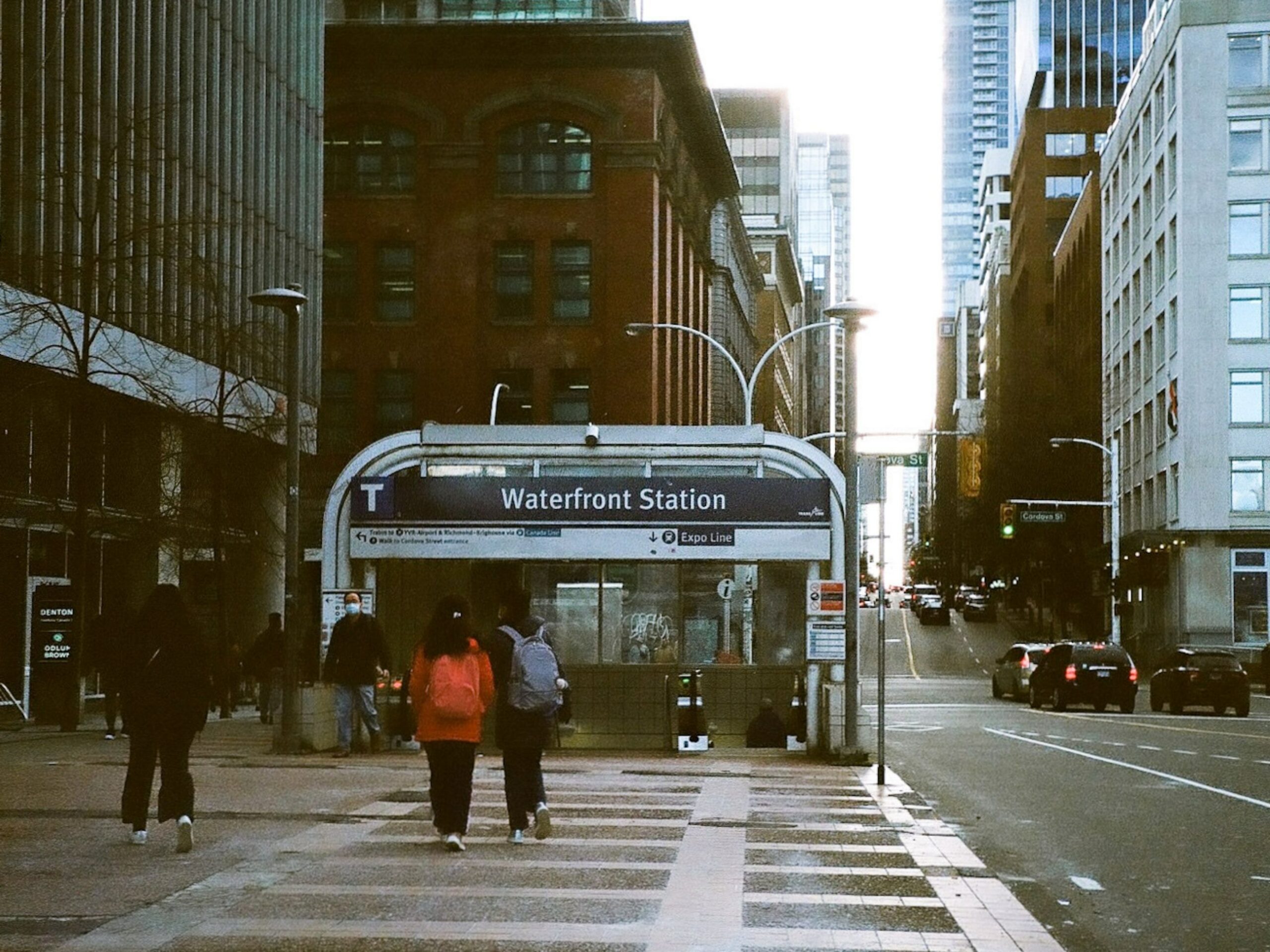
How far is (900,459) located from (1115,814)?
6149 mm

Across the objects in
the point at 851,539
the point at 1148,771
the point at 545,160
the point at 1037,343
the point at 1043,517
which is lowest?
the point at 1148,771

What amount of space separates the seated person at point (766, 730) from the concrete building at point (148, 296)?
8.67 meters

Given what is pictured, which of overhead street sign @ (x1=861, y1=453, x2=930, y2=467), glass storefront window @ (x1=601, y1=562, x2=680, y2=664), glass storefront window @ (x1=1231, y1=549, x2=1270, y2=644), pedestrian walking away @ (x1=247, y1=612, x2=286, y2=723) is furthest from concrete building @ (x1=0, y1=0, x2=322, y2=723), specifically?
glass storefront window @ (x1=1231, y1=549, x2=1270, y2=644)

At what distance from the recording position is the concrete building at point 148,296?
26.5m

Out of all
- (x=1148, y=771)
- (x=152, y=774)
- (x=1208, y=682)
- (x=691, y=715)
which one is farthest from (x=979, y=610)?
(x=152, y=774)

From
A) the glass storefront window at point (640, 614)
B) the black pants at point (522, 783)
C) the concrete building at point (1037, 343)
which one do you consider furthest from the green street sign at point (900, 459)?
the concrete building at point (1037, 343)

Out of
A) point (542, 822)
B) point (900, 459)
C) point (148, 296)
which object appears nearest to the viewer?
point (542, 822)

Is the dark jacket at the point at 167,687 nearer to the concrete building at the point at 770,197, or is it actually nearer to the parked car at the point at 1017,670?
the parked car at the point at 1017,670

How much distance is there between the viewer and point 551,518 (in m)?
23.9

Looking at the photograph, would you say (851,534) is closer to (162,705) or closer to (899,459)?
(899,459)

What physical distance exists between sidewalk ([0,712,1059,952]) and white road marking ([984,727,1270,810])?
304 cm

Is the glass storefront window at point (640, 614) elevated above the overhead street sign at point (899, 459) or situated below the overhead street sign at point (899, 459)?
below

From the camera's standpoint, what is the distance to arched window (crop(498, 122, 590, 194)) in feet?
207

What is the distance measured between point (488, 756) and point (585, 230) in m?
41.7
